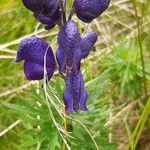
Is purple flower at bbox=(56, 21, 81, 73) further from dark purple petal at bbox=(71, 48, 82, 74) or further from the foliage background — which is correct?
the foliage background

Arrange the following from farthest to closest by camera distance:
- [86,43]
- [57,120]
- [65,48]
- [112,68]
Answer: [112,68] < [57,120] < [86,43] < [65,48]

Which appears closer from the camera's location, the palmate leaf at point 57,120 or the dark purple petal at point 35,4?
the dark purple petal at point 35,4

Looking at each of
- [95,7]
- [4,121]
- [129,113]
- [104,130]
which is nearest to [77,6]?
[95,7]

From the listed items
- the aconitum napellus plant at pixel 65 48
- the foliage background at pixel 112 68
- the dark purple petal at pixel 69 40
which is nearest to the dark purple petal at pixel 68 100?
the aconitum napellus plant at pixel 65 48

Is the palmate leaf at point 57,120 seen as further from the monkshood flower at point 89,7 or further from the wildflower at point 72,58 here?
the monkshood flower at point 89,7

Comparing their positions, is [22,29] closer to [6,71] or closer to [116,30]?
[6,71]

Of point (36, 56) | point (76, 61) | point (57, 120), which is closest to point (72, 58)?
point (76, 61)

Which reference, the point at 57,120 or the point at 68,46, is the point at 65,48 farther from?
the point at 57,120

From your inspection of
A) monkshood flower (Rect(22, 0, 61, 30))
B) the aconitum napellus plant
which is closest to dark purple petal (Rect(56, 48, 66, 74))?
the aconitum napellus plant
